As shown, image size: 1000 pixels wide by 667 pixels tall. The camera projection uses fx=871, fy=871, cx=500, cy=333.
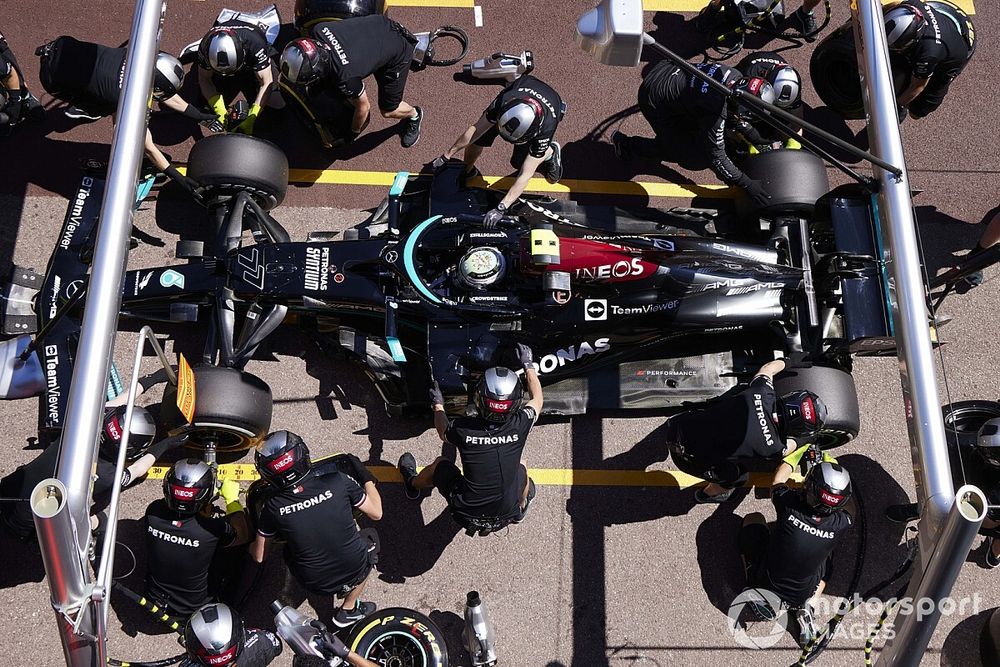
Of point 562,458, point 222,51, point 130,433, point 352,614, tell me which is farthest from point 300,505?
point 222,51

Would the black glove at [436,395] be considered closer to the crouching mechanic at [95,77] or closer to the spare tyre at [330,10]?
the crouching mechanic at [95,77]

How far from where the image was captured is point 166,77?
23.1 ft

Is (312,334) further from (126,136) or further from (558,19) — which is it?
(558,19)

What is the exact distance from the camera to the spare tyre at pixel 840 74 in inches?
297

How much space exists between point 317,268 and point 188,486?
180cm

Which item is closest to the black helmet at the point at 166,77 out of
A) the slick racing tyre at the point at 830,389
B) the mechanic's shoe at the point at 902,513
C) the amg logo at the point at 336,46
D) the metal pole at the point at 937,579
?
the amg logo at the point at 336,46

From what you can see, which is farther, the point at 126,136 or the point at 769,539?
the point at 769,539

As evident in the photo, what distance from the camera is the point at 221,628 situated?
17.9 ft

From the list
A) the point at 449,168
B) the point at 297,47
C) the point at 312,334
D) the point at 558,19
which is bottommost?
the point at 312,334

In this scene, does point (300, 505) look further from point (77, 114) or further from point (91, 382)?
point (77, 114)

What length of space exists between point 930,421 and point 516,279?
9.74 feet

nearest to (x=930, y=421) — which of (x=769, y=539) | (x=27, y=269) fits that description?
(x=769, y=539)

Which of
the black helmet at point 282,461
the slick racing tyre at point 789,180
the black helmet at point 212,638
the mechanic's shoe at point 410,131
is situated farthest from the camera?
the mechanic's shoe at point 410,131

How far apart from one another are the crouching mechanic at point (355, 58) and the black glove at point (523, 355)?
256cm
